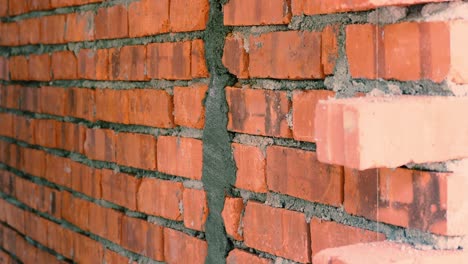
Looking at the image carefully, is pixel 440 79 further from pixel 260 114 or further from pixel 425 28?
pixel 260 114

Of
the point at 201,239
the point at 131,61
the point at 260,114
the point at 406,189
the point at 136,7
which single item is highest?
the point at 136,7

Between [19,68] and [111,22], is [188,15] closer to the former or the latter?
[111,22]

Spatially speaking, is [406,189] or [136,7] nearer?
[406,189]

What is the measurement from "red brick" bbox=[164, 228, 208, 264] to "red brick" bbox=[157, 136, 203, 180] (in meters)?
0.15

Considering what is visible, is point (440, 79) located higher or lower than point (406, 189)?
higher

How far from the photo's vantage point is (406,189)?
113 cm

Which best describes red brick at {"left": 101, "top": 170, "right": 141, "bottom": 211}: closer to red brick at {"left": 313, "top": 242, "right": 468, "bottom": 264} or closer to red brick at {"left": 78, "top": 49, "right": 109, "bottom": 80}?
red brick at {"left": 78, "top": 49, "right": 109, "bottom": 80}

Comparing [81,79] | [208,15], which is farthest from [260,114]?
[81,79]

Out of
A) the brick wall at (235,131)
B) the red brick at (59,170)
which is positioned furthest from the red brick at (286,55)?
the red brick at (59,170)

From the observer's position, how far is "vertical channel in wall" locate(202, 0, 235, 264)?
1.58 meters

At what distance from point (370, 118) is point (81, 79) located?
1.44m

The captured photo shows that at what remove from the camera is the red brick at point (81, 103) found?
2.19 metres

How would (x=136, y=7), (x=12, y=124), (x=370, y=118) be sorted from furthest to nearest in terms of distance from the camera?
(x=12, y=124), (x=136, y=7), (x=370, y=118)

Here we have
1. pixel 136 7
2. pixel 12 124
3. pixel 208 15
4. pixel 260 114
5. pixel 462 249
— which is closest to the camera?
pixel 462 249
